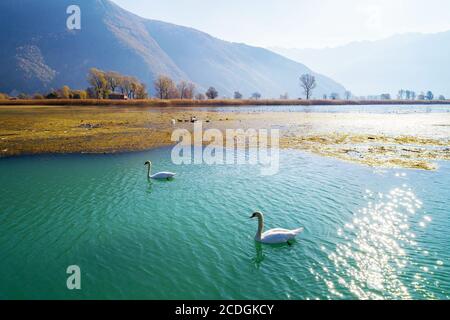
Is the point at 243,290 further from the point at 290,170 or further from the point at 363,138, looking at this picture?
the point at 363,138

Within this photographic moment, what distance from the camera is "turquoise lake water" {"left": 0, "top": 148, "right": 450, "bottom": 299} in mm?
9734

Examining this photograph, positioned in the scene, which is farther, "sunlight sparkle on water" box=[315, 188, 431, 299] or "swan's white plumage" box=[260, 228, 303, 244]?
"swan's white plumage" box=[260, 228, 303, 244]

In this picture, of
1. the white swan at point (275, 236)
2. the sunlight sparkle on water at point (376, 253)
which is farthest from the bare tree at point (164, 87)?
the white swan at point (275, 236)

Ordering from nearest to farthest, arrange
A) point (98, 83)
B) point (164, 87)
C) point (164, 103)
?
1. point (164, 103)
2. point (98, 83)
3. point (164, 87)

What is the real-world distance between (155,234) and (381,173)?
17.2 meters

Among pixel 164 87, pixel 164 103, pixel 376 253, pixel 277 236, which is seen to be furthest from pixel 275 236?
pixel 164 87

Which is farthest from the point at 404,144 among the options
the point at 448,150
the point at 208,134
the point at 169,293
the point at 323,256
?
the point at 169,293

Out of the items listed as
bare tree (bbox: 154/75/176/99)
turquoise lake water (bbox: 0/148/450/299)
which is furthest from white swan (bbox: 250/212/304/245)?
bare tree (bbox: 154/75/176/99)

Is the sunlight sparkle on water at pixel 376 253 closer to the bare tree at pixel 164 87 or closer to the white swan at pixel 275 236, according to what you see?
the white swan at pixel 275 236

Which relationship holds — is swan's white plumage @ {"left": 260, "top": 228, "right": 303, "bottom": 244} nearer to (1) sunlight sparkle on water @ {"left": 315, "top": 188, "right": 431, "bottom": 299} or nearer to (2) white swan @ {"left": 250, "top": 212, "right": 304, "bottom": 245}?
(2) white swan @ {"left": 250, "top": 212, "right": 304, "bottom": 245}

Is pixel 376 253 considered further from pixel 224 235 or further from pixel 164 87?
pixel 164 87

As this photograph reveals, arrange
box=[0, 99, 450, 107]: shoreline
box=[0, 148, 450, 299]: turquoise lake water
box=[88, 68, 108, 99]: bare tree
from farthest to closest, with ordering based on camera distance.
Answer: box=[88, 68, 108, 99]: bare tree
box=[0, 99, 450, 107]: shoreline
box=[0, 148, 450, 299]: turquoise lake water

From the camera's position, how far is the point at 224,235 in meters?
13.1

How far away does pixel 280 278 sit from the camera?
33.2 ft
